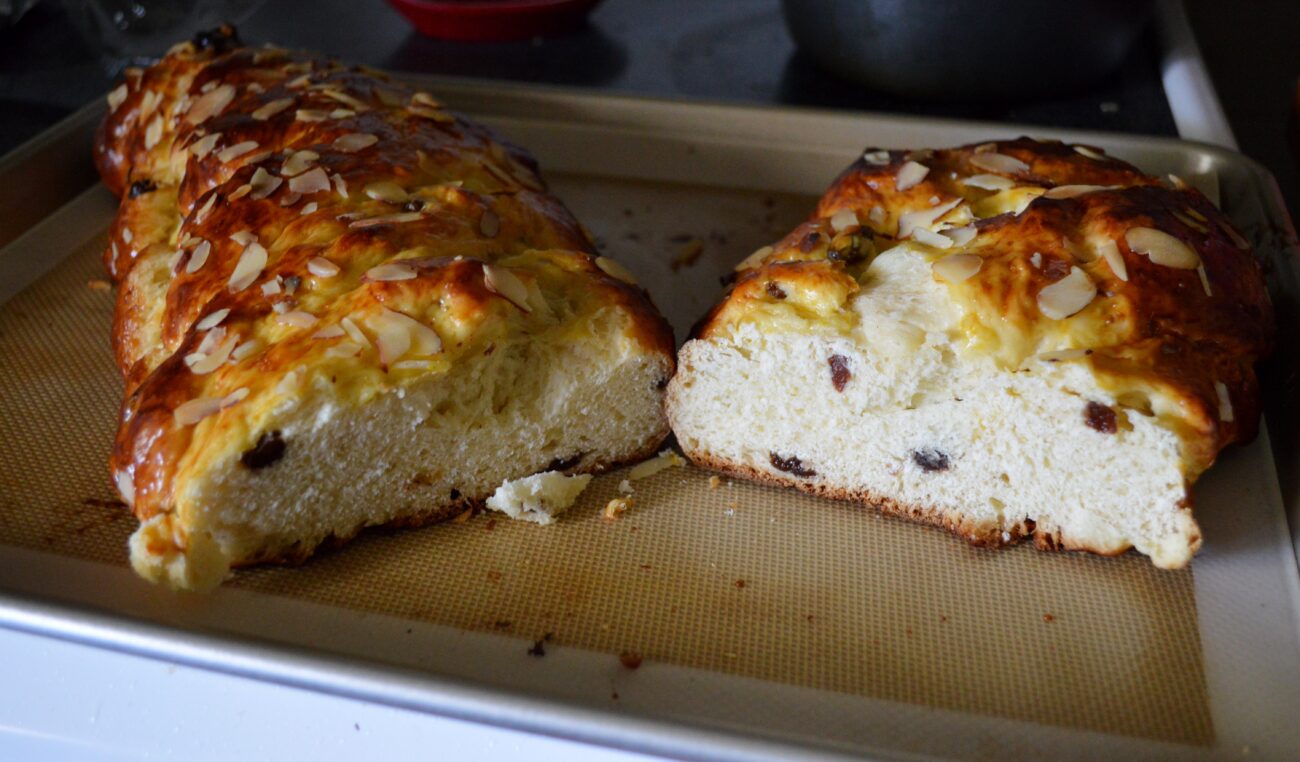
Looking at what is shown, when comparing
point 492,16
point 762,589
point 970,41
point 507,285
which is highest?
point 507,285

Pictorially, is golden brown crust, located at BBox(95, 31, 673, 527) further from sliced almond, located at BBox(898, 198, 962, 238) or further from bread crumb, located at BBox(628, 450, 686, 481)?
sliced almond, located at BBox(898, 198, 962, 238)

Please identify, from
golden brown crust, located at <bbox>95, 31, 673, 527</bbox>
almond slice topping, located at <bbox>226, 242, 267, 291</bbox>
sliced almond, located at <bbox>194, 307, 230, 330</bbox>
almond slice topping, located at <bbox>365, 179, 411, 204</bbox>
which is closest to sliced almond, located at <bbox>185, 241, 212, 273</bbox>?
golden brown crust, located at <bbox>95, 31, 673, 527</bbox>

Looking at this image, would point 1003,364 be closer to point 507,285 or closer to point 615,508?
point 615,508

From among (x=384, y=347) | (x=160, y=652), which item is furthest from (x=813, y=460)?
(x=160, y=652)

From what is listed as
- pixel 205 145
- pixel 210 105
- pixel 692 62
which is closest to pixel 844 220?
pixel 205 145

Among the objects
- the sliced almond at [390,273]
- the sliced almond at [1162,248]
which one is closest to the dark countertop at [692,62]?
the sliced almond at [1162,248]

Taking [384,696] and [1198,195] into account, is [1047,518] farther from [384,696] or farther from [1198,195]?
[384,696]

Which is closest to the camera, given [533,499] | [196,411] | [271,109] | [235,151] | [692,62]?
[196,411]
